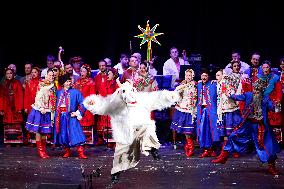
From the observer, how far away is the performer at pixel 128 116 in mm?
6980

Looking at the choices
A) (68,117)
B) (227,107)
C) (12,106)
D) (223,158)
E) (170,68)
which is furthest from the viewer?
(170,68)

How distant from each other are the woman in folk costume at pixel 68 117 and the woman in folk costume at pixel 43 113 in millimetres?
174

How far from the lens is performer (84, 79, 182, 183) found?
6.98 metres

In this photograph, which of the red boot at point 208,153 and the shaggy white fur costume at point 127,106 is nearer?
the shaggy white fur costume at point 127,106

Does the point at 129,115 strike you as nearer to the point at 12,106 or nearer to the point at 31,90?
the point at 31,90

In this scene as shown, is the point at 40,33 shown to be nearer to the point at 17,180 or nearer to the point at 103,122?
the point at 103,122

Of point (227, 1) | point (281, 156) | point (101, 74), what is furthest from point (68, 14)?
point (281, 156)

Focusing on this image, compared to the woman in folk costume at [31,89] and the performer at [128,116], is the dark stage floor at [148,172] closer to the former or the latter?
the performer at [128,116]

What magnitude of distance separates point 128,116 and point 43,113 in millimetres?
2854

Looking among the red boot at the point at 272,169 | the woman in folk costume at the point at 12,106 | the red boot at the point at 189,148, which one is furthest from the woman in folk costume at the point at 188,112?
the woman in folk costume at the point at 12,106

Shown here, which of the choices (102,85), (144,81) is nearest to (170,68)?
(144,81)

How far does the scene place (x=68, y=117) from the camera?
9258 mm

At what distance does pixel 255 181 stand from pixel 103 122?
3997 mm

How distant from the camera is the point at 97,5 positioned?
12.6 m
